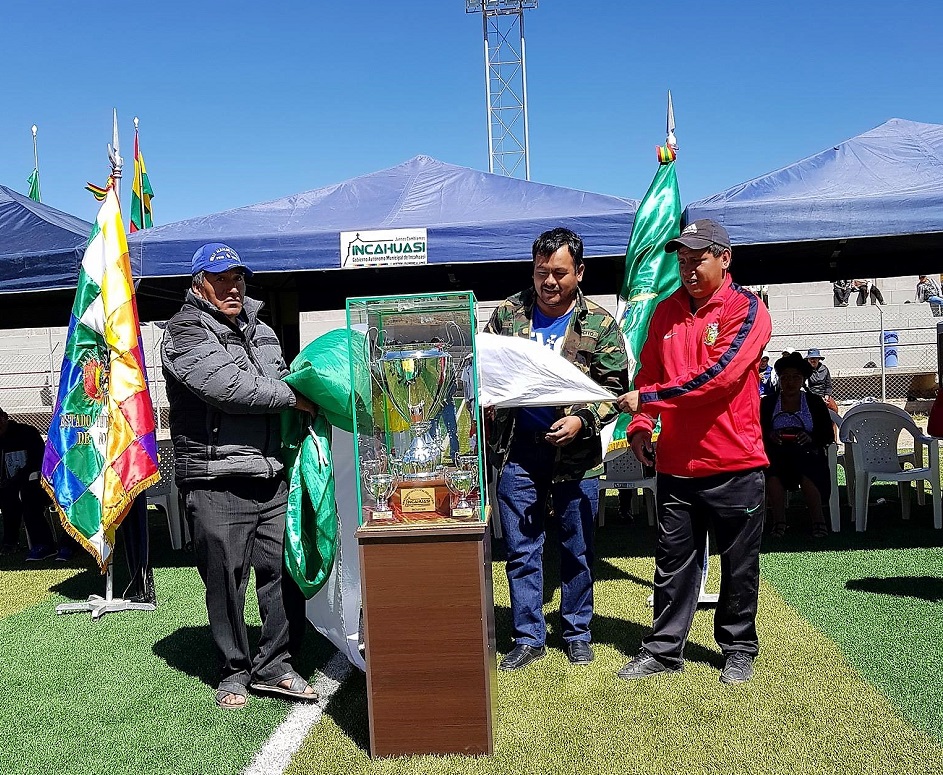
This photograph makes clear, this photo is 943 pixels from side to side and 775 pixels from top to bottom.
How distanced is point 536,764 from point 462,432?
1.25m

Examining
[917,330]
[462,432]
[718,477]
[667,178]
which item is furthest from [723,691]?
[917,330]

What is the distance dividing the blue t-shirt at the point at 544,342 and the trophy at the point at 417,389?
772 mm

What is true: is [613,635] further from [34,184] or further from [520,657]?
[34,184]

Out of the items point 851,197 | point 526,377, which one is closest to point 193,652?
point 526,377

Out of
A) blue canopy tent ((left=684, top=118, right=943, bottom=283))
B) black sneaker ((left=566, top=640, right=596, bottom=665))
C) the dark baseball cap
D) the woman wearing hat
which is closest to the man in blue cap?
black sneaker ((left=566, top=640, right=596, bottom=665))

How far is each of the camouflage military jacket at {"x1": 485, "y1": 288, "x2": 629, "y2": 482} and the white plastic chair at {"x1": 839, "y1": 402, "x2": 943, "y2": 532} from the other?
400 centimetres

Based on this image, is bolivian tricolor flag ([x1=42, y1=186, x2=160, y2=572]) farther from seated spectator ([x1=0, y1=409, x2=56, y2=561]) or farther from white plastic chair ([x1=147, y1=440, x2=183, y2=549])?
seated spectator ([x1=0, y1=409, x2=56, y2=561])

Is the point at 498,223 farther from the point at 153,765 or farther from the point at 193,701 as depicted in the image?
the point at 153,765

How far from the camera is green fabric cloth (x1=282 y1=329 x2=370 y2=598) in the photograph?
3.77m

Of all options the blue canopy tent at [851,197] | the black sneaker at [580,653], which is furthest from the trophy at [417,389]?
the blue canopy tent at [851,197]

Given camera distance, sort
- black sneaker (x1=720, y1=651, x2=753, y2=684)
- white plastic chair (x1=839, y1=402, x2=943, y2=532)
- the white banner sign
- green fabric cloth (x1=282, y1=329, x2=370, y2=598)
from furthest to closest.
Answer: white plastic chair (x1=839, y1=402, x2=943, y2=532)
the white banner sign
black sneaker (x1=720, y1=651, x2=753, y2=684)
green fabric cloth (x1=282, y1=329, x2=370, y2=598)

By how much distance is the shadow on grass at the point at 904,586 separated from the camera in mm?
5164

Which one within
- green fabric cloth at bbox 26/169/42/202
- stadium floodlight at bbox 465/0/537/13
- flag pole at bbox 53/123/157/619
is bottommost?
flag pole at bbox 53/123/157/619

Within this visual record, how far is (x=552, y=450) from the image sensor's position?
4.19 m
